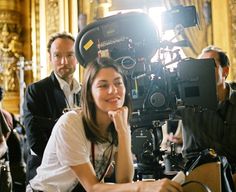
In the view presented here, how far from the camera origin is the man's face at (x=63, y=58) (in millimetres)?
2121

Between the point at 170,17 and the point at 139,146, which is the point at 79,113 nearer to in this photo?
the point at 139,146

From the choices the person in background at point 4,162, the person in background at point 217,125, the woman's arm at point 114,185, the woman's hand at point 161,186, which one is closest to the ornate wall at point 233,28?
the person in background at point 217,125

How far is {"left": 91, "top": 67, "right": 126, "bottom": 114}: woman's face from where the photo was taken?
1538mm

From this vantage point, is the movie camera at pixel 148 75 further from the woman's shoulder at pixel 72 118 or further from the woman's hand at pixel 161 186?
the woman's hand at pixel 161 186

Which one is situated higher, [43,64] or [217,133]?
[43,64]

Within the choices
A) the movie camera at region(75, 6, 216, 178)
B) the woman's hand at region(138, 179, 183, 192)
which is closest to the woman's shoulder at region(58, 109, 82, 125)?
the movie camera at region(75, 6, 216, 178)

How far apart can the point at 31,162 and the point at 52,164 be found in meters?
0.54

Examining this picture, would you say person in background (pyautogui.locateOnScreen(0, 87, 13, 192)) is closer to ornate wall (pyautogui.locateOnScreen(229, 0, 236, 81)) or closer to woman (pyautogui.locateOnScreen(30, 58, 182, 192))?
woman (pyautogui.locateOnScreen(30, 58, 182, 192))

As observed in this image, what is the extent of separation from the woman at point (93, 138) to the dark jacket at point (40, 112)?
0.41 metres

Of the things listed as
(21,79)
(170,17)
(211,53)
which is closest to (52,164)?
(170,17)

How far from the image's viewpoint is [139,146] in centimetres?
173

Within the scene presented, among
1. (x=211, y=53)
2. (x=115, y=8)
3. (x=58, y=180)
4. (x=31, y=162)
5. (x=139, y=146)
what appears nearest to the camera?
(x=58, y=180)

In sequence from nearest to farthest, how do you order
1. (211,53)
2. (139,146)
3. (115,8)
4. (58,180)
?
(58,180) → (139,146) → (211,53) → (115,8)

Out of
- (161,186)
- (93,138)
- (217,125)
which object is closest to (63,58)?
(93,138)
